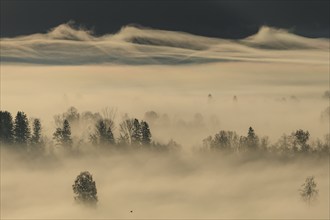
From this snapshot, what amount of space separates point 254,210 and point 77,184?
67.3m

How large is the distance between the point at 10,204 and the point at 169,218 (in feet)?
186

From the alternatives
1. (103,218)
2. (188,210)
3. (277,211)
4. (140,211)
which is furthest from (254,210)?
(103,218)

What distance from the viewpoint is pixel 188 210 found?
643 ft

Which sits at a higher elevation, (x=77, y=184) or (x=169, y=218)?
(x=77, y=184)

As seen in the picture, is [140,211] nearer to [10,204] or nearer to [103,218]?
[103,218]

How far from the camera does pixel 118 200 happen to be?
199 metres

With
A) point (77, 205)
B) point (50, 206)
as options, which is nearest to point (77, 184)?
point (77, 205)

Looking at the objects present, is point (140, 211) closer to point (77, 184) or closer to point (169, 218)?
point (169, 218)

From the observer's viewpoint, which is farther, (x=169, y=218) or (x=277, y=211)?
(x=277, y=211)

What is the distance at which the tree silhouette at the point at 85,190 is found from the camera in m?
174

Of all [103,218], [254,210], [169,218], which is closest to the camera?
[103,218]

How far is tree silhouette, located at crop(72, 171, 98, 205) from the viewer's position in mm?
173625

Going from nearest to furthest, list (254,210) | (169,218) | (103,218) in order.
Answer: (103,218)
(169,218)
(254,210)

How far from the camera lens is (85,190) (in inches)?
6885
